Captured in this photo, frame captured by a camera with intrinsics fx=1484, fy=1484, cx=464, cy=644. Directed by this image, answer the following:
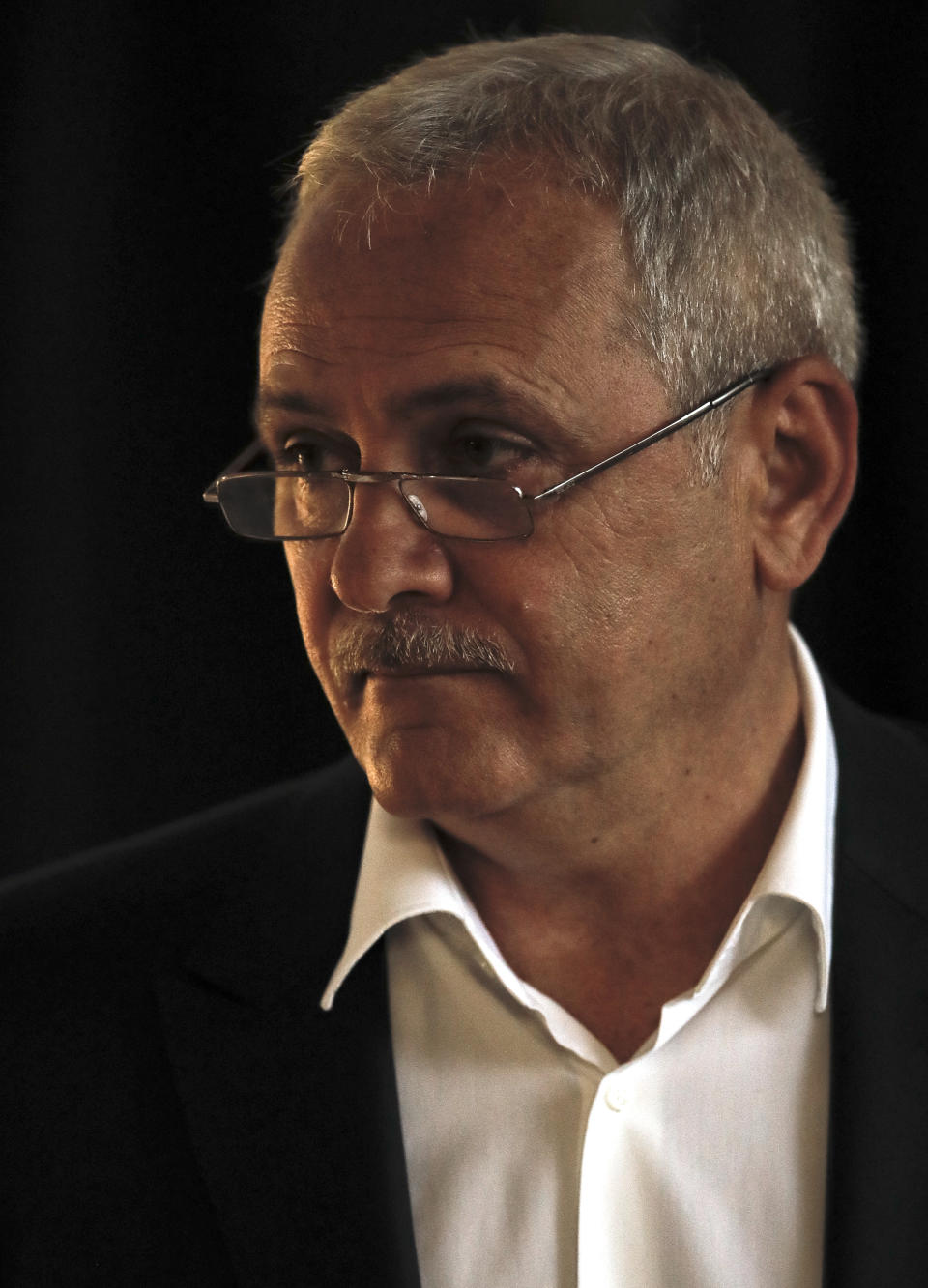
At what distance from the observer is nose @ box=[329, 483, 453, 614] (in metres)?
1.63

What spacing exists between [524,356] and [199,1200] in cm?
100

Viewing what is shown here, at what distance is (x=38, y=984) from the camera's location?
5.95ft

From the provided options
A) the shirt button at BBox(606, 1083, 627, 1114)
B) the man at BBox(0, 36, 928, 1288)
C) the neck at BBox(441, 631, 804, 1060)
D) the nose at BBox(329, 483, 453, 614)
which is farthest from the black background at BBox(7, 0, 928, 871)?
the shirt button at BBox(606, 1083, 627, 1114)

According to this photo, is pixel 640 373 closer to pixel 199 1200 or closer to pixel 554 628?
pixel 554 628

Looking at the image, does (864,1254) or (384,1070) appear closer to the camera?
(864,1254)

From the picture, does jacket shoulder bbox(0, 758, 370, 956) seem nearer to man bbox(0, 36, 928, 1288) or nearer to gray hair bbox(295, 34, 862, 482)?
man bbox(0, 36, 928, 1288)

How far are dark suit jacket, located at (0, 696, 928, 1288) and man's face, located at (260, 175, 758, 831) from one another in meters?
0.29

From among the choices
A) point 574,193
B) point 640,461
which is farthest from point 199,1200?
point 574,193

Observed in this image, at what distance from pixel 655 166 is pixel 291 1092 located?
1.14 m

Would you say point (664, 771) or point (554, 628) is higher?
point (554, 628)

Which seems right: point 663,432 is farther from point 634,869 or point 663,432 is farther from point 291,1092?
point 291,1092

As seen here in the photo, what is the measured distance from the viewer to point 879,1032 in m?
1.63

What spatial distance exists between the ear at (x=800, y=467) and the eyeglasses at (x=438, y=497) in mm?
63

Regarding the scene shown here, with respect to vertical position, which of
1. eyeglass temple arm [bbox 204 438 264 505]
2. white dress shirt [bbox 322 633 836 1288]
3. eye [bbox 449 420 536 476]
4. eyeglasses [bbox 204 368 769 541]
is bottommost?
white dress shirt [bbox 322 633 836 1288]
